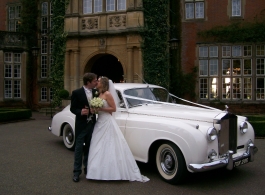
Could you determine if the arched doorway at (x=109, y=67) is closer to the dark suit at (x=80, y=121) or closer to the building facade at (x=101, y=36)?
the building facade at (x=101, y=36)

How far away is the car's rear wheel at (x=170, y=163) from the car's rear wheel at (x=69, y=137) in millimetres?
3217

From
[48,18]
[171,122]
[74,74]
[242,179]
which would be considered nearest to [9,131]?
[74,74]

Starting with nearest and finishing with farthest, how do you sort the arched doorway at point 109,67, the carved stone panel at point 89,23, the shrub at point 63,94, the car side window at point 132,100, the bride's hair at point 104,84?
the bride's hair at point 104,84, the car side window at point 132,100, the shrub at point 63,94, the carved stone panel at point 89,23, the arched doorway at point 109,67

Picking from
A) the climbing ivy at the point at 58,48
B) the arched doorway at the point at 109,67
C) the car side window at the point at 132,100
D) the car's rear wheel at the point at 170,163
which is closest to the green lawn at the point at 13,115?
the climbing ivy at the point at 58,48

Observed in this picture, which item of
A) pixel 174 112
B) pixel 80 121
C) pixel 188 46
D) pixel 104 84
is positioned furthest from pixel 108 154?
pixel 188 46

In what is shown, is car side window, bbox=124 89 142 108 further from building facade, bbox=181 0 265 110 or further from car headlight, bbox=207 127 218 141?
building facade, bbox=181 0 265 110

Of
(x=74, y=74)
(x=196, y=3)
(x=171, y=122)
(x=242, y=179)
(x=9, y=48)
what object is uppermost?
(x=196, y=3)

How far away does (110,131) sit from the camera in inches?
226

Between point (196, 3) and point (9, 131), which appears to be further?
point (196, 3)

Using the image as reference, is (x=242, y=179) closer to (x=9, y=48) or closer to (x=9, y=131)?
(x=9, y=131)

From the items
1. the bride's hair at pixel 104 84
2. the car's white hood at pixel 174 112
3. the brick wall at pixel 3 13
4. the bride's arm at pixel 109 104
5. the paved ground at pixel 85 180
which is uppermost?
the brick wall at pixel 3 13

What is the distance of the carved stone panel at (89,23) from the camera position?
17.2 m

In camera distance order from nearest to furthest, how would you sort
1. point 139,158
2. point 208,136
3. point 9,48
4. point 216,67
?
point 208,136 < point 139,158 < point 216,67 < point 9,48

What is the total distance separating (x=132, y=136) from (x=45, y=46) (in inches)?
673
